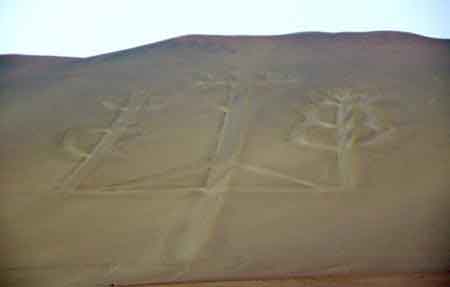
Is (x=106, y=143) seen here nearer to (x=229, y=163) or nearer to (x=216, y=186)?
(x=229, y=163)

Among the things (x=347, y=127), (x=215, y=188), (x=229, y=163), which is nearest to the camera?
(x=215, y=188)

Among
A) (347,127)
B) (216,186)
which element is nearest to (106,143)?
(216,186)

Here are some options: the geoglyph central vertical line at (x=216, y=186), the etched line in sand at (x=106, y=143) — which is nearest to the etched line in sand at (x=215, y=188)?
the geoglyph central vertical line at (x=216, y=186)

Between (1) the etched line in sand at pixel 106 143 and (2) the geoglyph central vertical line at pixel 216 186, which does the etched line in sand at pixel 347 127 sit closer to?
(2) the geoglyph central vertical line at pixel 216 186

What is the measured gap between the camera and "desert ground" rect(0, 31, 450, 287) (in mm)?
1839

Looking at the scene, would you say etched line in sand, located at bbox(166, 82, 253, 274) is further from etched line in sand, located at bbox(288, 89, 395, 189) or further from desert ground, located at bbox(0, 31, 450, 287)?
etched line in sand, located at bbox(288, 89, 395, 189)

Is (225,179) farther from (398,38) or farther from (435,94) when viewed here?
(398,38)

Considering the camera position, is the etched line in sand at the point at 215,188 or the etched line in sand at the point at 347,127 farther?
the etched line in sand at the point at 347,127

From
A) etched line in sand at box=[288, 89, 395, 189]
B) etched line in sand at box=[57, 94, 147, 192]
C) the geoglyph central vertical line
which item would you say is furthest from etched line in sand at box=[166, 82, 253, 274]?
etched line in sand at box=[57, 94, 147, 192]

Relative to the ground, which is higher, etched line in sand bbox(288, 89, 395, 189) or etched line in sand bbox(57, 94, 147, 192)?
etched line in sand bbox(288, 89, 395, 189)

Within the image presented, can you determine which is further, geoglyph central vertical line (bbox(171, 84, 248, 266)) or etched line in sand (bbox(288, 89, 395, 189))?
etched line in sand (bbox(288, 89, 395, 189))

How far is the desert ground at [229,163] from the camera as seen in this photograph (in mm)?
1839

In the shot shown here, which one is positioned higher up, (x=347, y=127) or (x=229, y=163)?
(x=347, y=127)

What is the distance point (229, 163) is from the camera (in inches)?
102
